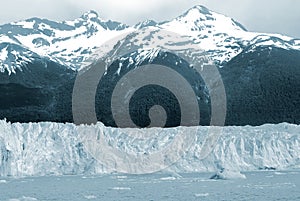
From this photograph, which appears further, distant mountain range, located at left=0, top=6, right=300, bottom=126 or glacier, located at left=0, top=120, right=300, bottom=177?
distant mountain range, located at left=0, top=6, right=300, bottom=126

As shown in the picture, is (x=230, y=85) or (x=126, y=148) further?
(x=230, y=85)

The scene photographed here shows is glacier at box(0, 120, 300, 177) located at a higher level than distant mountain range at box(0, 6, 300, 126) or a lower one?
lower

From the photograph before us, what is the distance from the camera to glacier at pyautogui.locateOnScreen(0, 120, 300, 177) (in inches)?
1863

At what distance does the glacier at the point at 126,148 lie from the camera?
47.3 metres

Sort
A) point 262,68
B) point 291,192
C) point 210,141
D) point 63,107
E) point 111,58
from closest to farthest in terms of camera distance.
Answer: point 291,192 → point 210,141 → point 63,107 → point 262,68 → point 111,58

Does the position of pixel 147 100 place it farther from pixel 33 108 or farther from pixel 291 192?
pixel 291 192

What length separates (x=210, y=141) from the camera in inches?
2042

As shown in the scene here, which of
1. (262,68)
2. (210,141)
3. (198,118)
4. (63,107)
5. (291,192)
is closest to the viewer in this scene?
(291,192)

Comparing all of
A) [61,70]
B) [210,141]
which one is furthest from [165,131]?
[61,70]

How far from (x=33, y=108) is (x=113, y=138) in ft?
137

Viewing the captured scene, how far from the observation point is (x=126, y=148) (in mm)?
51656

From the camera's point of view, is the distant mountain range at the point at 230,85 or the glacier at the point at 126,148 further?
the distant mountain range at the point at 230,85

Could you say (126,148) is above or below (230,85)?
below

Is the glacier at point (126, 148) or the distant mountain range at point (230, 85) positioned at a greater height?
the distant mountain range at point (230, 85)
